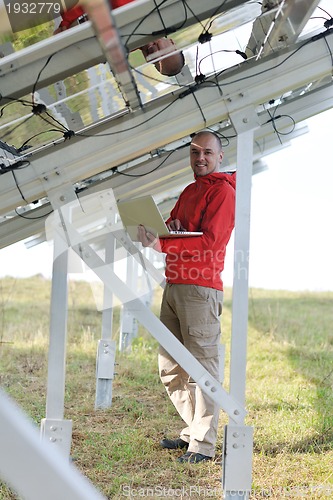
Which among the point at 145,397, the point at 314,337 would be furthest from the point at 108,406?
the point at 314,337

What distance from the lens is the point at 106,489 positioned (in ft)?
13.0

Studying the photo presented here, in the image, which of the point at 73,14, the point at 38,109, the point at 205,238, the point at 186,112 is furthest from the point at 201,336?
the point at 73,14

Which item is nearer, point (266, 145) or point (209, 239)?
point (209, 239)

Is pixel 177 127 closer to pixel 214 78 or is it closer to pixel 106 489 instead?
pixel 214 78

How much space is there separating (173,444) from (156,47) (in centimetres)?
231

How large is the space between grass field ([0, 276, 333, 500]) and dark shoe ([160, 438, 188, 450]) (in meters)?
0.08

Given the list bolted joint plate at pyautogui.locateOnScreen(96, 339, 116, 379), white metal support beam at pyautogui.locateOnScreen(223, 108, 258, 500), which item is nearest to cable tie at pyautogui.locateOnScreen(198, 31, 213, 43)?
white metal support beam at pyautogui.locateOnScreen(223, 108, 258, 500)

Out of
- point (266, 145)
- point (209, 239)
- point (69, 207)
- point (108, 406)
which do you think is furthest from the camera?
point (266, 145)

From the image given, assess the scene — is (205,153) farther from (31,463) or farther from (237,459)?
(31,463)

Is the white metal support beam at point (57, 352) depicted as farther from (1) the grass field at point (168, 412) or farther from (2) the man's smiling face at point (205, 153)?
(2) the man's smiling face at point (205, 153)

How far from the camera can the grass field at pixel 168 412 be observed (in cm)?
412

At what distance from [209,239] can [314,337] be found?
6.42 metres

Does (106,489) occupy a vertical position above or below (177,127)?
below

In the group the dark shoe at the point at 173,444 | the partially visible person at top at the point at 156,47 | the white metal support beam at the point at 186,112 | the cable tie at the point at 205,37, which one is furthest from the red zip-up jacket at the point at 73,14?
the dark shoe at the point at 173,444
